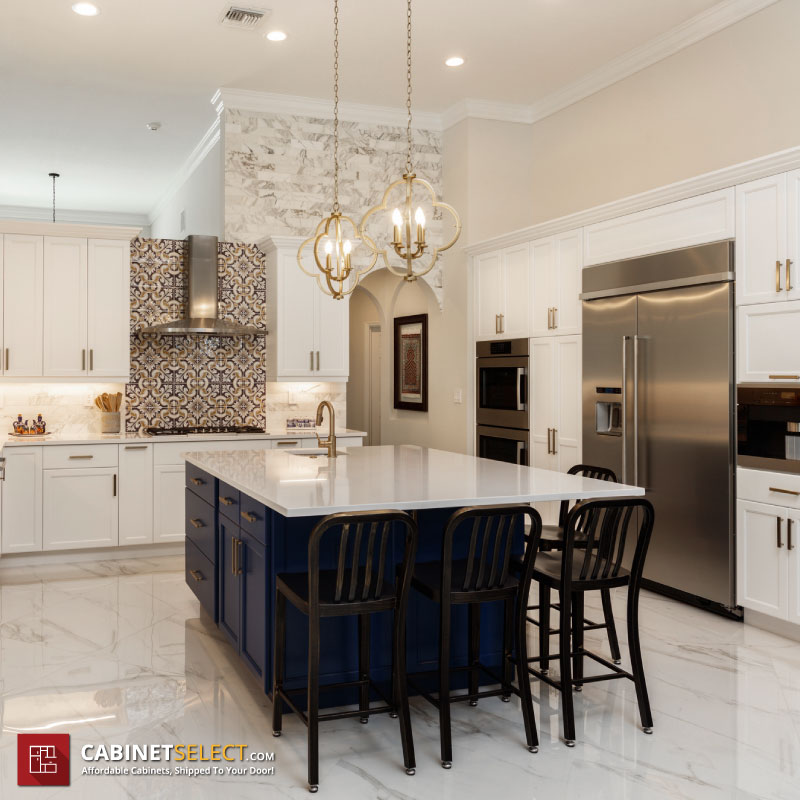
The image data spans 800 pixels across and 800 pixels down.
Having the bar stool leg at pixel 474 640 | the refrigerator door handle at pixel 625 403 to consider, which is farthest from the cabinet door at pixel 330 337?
the bar stool leg at pixel 474 640

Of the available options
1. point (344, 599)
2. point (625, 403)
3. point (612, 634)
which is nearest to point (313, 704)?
point (344, 599)

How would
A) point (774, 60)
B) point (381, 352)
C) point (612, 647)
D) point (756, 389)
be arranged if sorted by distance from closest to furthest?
1. point (612, 647)
2. point (756, 389)
3. point (774, 60)
4. point (381, 352)

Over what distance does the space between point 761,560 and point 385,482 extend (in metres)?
2.17

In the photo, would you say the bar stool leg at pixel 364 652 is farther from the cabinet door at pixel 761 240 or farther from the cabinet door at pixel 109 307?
the cabinet door at pixel 109 307

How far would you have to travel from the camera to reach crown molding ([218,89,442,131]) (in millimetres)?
6734

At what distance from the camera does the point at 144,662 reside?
3834 millimetres

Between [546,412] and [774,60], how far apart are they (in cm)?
264

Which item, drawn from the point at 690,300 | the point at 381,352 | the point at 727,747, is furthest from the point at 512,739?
the point at 381,352

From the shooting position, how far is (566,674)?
304 centimetres

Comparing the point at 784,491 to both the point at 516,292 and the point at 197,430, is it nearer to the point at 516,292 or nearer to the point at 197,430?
the point at 516,292

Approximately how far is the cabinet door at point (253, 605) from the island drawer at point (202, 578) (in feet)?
1.91

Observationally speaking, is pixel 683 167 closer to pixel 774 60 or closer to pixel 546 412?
pixel 774 60

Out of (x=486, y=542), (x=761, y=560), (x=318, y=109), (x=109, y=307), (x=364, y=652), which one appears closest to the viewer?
(x=486, y=542)

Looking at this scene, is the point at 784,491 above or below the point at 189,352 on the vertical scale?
below
